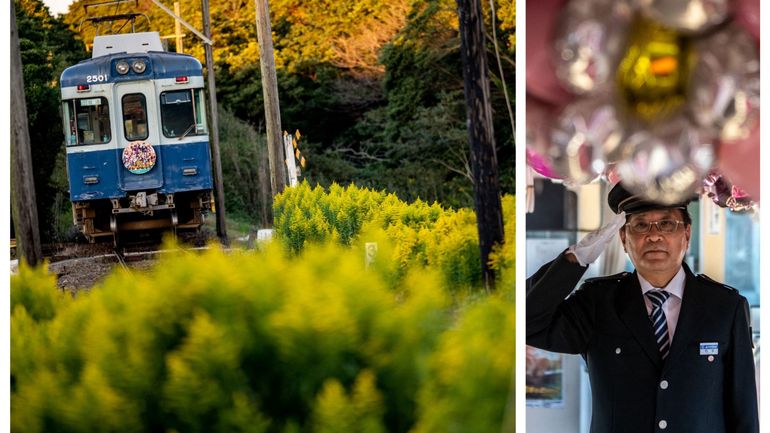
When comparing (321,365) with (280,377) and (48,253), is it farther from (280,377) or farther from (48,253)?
(48,253)

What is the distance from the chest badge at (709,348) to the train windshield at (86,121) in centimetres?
228

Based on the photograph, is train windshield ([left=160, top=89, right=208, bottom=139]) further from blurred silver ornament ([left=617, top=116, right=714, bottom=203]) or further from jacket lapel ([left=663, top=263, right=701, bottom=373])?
jacket lapel ([left=663, top=263, right=701, bottom=373])

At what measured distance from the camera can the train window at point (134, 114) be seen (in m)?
3.22

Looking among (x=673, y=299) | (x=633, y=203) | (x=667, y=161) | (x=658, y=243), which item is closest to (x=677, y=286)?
(x=673, y=299)

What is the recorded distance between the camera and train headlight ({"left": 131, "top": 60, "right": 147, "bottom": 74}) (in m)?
3.21

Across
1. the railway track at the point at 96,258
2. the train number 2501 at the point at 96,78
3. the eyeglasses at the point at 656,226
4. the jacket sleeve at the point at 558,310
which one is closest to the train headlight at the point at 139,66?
the train number 2501 at the point at 96,78

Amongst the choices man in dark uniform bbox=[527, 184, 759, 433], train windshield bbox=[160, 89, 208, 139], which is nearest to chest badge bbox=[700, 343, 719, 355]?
man in dark uniform bbox=[527, 184, 759, 433]

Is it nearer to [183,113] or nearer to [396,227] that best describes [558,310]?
[396,227]

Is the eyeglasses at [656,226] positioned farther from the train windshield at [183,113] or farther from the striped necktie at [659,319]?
the train windshield at [183,113]

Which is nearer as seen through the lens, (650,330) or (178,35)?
(650,330)

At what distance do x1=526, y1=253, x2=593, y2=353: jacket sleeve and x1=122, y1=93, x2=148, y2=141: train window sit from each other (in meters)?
1.55

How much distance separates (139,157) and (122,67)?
339 mm

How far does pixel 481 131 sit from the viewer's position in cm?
303

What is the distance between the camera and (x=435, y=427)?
9.02ft
